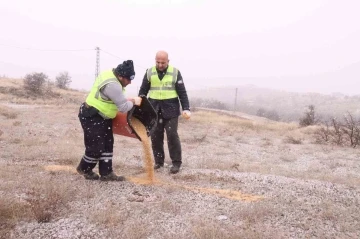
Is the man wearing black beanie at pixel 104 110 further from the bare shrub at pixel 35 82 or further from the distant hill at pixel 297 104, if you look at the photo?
the distant hill at pixel 297 104

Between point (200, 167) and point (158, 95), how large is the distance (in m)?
1.76

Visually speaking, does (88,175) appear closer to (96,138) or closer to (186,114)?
(96,138)

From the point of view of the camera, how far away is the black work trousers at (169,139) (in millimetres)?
6633

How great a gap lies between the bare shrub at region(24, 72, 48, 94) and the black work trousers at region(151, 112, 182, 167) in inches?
1058

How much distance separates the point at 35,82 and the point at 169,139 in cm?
2814

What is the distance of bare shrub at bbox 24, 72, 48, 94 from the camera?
31688mm

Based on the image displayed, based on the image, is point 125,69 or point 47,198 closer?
point 47,198

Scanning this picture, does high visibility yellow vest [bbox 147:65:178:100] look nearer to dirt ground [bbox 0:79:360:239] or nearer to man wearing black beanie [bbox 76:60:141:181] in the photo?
man wearing black beanie [bbox 76:60:141:181]

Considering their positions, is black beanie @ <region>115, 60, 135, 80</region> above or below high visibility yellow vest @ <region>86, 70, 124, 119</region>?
above

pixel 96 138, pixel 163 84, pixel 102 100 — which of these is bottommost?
pixel 96 138

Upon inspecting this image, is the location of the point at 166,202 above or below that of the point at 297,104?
above

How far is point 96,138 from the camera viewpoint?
5.38 m

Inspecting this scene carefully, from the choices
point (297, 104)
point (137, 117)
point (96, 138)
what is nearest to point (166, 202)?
point (96, 138)

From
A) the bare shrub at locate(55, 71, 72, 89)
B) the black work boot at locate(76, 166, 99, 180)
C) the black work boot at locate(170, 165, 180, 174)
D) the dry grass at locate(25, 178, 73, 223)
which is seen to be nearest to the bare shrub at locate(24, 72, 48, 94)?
the bare shrub at locate(55, 71, 72, 89)
